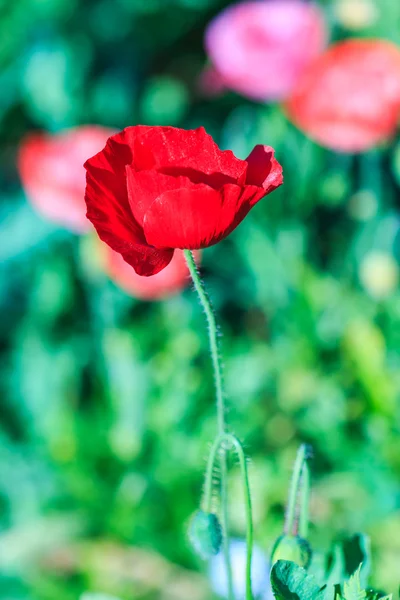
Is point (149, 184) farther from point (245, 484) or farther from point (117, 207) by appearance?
point (245, 484)

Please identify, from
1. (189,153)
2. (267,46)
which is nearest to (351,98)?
(267,46)

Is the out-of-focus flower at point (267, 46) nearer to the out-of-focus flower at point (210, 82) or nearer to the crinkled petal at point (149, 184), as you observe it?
the out-of-focus flower at point (210, 82)

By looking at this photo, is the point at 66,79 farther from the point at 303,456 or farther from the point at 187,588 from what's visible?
the point at 303,456

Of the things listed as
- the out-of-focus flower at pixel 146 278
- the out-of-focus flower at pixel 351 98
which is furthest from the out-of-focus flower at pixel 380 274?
the out-of-focus flower at pixel 146 278

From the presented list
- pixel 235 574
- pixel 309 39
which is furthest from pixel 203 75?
pixel 235 574

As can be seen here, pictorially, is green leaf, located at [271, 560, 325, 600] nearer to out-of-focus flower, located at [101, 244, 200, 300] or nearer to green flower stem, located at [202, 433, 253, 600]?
green flower stem, located at [202, 433, 253, 600]

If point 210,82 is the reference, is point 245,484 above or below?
below
